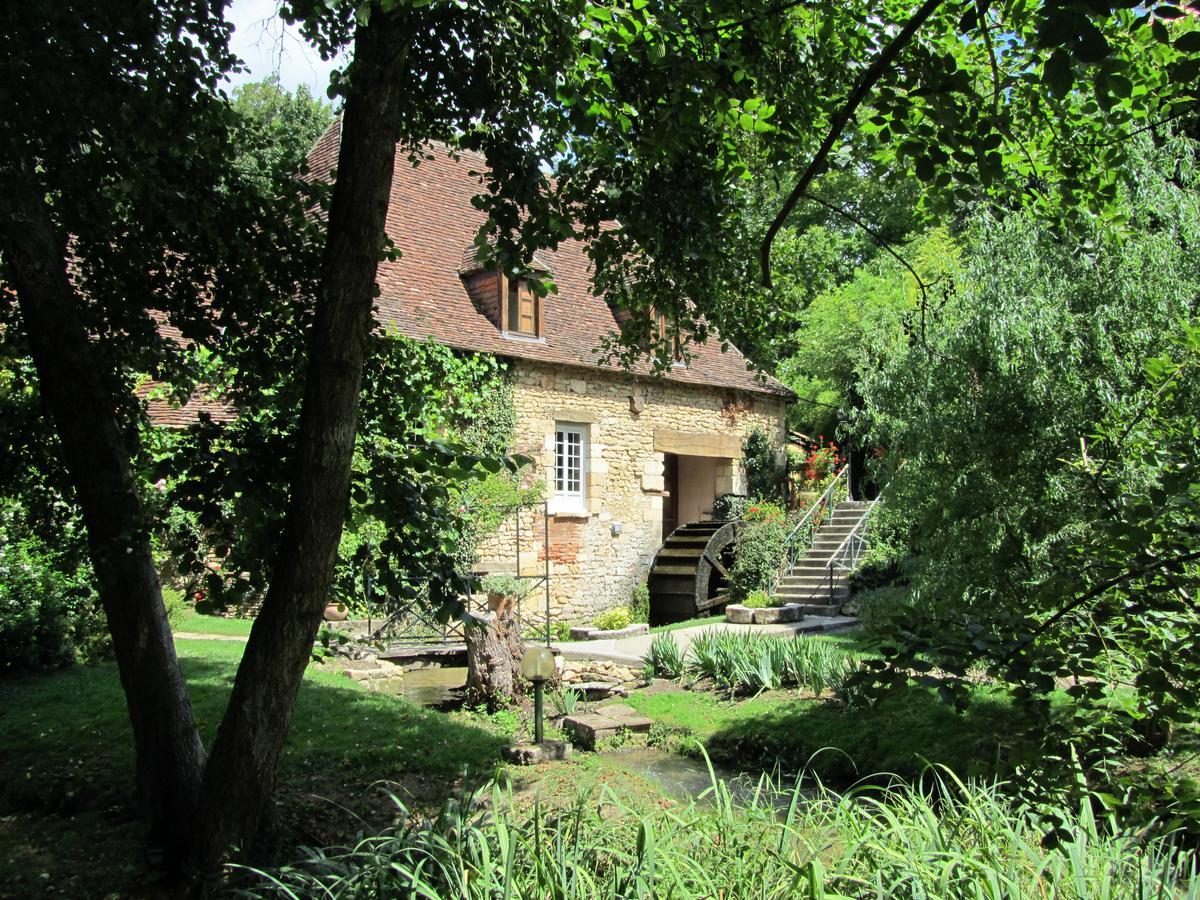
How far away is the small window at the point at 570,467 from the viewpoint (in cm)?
1617

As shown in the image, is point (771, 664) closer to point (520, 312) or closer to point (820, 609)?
point (820, 609)

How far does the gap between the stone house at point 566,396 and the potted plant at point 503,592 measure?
1916mm

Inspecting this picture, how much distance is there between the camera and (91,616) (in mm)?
9539

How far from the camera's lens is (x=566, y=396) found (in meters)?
15.8

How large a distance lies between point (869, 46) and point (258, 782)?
446 centimetres

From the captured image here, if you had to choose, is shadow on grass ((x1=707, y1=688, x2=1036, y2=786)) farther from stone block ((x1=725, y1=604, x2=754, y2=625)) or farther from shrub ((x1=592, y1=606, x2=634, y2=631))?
shrub ((x1=592, y1=606, x2=634, y2=631))

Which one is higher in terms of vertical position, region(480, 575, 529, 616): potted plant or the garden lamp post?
region(480, 575, 529, 616): potted plant

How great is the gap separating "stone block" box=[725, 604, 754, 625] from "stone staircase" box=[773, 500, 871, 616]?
95cm

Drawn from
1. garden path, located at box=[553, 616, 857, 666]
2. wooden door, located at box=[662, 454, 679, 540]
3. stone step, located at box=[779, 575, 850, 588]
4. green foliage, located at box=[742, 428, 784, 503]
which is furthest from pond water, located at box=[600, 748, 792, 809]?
wooden door, located at box=[662, 454, 679, 540]

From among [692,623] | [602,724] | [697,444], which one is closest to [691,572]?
[692,623]

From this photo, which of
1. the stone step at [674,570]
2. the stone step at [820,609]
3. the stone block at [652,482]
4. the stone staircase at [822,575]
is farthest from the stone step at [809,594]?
the stone block at [652,482]

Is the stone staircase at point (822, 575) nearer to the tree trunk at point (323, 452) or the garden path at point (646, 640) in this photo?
the garden path at point (646, 640)

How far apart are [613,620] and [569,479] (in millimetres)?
2453

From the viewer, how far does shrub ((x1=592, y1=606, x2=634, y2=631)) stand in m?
15.7
